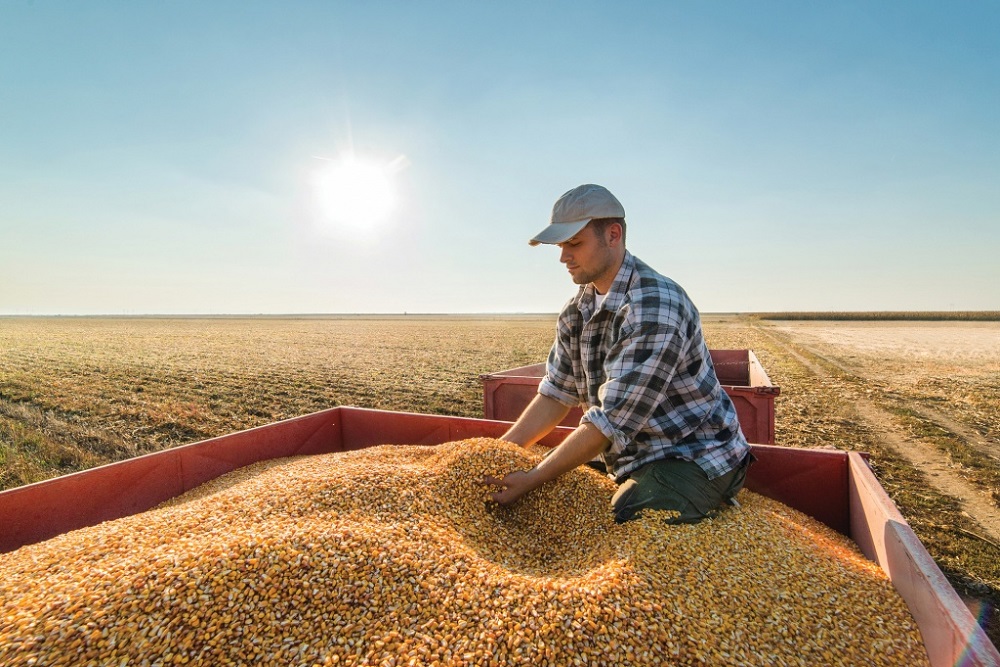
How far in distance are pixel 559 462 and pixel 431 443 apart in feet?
6.00

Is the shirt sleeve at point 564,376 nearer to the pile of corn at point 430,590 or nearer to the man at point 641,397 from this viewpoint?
the man at point 641,397

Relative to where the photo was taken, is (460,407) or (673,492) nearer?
(673,492)

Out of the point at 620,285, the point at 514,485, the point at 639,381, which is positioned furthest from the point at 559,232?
the point at 514,485

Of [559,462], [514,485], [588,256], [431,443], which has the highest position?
[588,256]

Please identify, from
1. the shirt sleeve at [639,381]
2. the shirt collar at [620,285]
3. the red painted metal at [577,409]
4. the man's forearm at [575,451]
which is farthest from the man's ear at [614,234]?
the red painted metal at [577,409]

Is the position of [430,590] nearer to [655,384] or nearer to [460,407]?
[655,384]

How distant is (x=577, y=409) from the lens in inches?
188

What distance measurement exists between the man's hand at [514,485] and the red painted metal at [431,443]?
1.03m

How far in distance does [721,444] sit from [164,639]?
2.55 meters

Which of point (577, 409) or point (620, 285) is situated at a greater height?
point (620, 285)

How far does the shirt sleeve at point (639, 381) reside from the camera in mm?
2576

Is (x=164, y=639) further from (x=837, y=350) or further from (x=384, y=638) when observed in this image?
(x=837, y=350)

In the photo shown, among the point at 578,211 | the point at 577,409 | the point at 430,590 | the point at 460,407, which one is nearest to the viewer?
the point at 430,590

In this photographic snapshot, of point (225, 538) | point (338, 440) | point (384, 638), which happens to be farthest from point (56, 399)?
point (384, 638)
